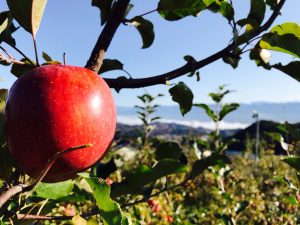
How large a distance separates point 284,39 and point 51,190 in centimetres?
76

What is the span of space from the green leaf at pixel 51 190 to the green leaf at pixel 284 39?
686 mm

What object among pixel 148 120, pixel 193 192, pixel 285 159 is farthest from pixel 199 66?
pixel 193 192

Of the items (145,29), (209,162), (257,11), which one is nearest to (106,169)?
Result: (209,162)

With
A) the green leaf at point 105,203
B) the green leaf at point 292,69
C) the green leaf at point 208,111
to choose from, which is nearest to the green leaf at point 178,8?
the green leaf at point 292,69

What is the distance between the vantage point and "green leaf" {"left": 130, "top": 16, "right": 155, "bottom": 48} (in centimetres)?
122

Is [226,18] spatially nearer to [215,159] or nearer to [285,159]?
[215,159]

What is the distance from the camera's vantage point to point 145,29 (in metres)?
1.30

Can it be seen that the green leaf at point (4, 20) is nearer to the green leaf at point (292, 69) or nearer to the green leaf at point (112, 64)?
the green leaf at point (112, 64)

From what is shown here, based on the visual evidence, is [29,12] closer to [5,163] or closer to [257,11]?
[5,163]

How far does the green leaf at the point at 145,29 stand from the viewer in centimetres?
122

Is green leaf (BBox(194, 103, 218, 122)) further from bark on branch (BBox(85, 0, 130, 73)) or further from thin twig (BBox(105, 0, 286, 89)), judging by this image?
bark on branch (BBox(85, 0, 130, 73))

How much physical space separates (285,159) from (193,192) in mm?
5403

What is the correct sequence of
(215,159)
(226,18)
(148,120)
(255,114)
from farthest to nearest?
(255,114) < (148,120) < (215,159) < (226,18)

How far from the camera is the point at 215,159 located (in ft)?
4.74
